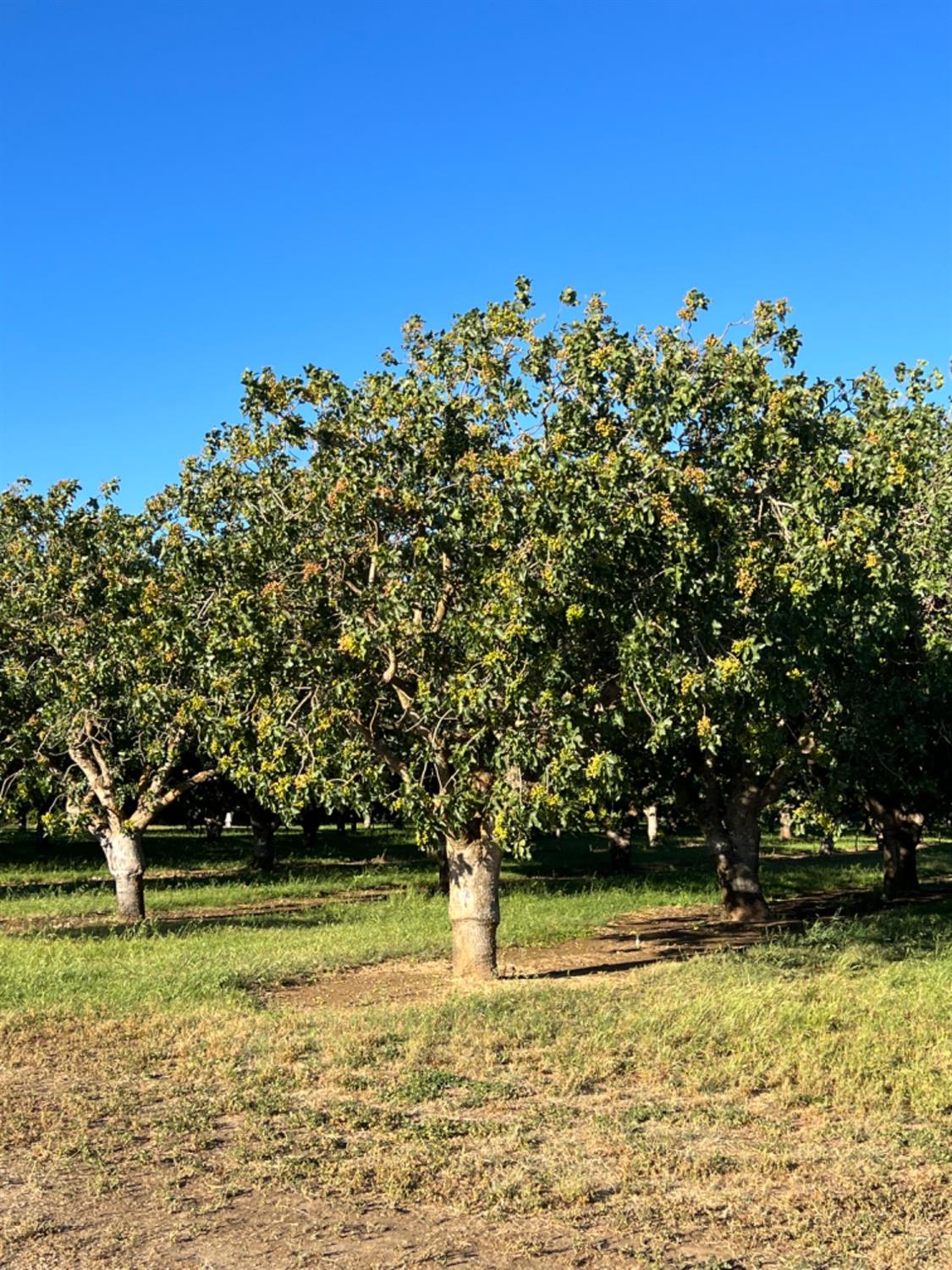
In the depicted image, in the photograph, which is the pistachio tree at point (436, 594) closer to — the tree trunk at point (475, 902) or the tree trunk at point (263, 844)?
→ the tree trunk at point (475, 902)

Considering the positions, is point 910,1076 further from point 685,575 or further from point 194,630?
point 194,630

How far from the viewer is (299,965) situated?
17.5 meters

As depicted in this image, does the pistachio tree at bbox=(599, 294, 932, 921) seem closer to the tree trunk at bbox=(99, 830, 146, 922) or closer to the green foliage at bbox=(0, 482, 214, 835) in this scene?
the green foliage at bbox=(0, 482, 214, 835)

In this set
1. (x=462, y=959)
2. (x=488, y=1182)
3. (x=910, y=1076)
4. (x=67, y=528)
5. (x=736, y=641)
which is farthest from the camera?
(x=67, y=528)

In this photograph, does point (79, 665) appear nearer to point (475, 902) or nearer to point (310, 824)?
point (475, 902)

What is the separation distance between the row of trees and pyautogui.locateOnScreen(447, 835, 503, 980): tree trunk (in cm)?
4

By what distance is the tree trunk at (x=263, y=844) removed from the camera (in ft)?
127

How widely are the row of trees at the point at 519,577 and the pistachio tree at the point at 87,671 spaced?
3569 millimetres

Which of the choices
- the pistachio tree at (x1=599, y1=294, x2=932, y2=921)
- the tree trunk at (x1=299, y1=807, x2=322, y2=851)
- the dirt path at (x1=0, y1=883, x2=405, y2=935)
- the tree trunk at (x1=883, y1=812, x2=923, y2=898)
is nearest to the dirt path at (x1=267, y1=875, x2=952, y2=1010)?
the tree trunk at (x1=883, y1=812, x2=923, y2=898)

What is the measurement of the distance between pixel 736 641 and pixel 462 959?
660 centimetres

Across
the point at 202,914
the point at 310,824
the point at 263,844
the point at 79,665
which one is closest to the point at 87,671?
the point at 79,665

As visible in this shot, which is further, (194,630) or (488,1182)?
(194,630)

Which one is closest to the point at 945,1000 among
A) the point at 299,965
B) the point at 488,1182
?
the point at 488,1182

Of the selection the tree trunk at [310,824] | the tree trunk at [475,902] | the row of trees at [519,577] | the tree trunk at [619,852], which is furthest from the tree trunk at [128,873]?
the tree trunk at [310,824]
